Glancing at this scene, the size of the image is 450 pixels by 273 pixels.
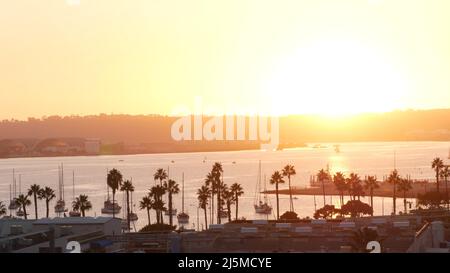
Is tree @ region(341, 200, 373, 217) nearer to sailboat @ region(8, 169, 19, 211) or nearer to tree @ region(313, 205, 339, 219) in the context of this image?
tree @ region(313, 205, 339, 219)

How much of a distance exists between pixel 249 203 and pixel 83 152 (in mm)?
114866

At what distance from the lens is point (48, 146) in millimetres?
182000

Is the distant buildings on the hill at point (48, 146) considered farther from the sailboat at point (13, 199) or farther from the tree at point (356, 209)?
the tree at point (356, 209)

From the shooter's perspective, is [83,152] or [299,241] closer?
[299,241]

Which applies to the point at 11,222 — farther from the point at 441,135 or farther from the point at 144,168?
the point at 441,135

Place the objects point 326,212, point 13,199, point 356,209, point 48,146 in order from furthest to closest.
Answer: point 48,146 < point 13,199 < point 326,212 < point 356,209

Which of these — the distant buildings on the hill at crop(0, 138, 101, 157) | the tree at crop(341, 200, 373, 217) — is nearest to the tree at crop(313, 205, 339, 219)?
the tree at crop(341, 200, 373, 217)

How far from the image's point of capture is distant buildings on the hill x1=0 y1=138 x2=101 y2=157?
17762 cm

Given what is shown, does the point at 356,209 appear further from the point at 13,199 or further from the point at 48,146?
the point at 48,146

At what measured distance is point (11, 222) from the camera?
2464 centimetres

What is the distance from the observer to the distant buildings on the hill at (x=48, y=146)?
583ft

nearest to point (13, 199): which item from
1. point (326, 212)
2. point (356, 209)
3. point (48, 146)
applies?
point (326, 212)
